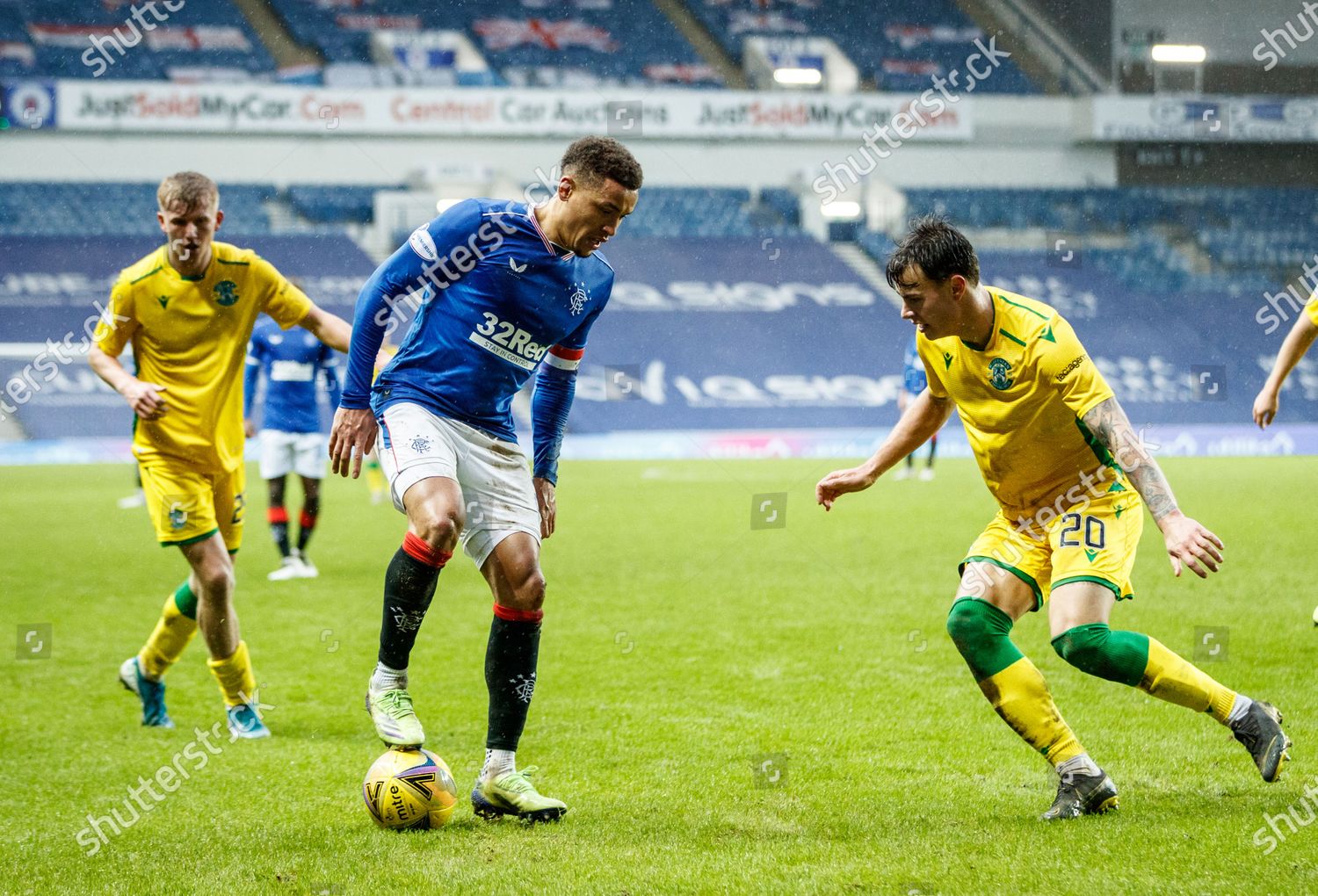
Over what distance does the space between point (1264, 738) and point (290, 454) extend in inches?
318

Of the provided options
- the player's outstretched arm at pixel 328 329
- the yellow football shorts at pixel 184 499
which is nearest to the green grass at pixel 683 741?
the yellow football shorts at pixel 184 499

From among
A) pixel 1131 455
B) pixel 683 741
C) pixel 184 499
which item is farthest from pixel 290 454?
pixel 1131 455

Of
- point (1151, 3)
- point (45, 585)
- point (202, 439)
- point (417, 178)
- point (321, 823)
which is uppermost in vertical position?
point (1151, 3)

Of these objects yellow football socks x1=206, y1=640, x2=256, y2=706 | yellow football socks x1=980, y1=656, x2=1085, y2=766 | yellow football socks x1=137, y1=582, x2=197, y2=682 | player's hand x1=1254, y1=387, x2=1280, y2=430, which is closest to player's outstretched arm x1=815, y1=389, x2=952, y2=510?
yellow football socks x1=980, y1=656, x2=1085, y2=766

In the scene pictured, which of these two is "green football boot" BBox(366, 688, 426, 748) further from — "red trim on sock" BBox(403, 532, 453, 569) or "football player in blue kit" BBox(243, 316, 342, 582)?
"football player in blue kit" BBox(243, 316, 342, 582)

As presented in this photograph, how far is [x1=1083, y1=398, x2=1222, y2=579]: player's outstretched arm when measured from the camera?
331cm

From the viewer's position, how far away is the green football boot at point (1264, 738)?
3.77 m

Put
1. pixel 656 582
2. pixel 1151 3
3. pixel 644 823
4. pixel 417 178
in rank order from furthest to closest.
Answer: pixel 417 178 → pixel 1151 3 → pixel 656 582 → pixel 644 823

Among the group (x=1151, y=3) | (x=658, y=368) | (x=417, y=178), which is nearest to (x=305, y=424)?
(x=658, y=368)

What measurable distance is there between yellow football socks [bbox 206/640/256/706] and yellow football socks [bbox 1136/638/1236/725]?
3483mm

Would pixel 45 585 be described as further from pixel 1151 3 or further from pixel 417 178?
pixel 1151 3

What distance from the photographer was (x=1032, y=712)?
391cm

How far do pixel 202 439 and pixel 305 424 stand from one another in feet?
17.0

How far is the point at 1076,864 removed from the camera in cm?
333
